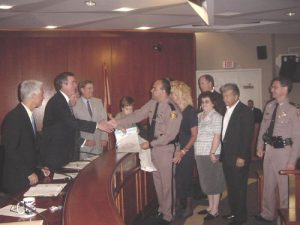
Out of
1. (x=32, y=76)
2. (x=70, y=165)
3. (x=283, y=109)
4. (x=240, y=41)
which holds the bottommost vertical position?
(x=70, y=165)

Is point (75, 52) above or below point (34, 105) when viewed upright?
above

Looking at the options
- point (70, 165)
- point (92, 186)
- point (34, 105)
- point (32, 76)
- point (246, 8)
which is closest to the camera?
point (92, 186)

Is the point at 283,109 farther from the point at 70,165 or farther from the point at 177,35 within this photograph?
the point at 177,35

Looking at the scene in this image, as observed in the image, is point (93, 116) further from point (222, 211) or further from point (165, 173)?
point (222, 211)

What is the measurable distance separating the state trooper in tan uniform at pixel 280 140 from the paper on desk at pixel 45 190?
2.32m

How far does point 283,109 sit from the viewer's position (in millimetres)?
3963

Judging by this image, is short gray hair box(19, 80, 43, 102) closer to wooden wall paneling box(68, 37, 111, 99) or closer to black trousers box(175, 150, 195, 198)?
black trousers box(175, 150, 195, 198)

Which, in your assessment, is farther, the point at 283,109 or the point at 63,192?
the point at 283,109

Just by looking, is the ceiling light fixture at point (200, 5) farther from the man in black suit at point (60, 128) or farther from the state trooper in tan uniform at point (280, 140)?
the man in black suit at point (60, 128)

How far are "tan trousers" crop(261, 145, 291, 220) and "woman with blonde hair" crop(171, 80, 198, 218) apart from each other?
33.7 inches

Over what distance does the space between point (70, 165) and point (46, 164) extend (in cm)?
23

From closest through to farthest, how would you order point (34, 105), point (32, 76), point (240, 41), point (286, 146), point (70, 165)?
point (34, 105) < point (70, 165) < point (286, 146) < point (32, 76) < point (240, 41)

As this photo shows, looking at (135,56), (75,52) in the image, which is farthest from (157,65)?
(75,52)

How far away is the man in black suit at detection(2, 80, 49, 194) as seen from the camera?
2.95 meters
